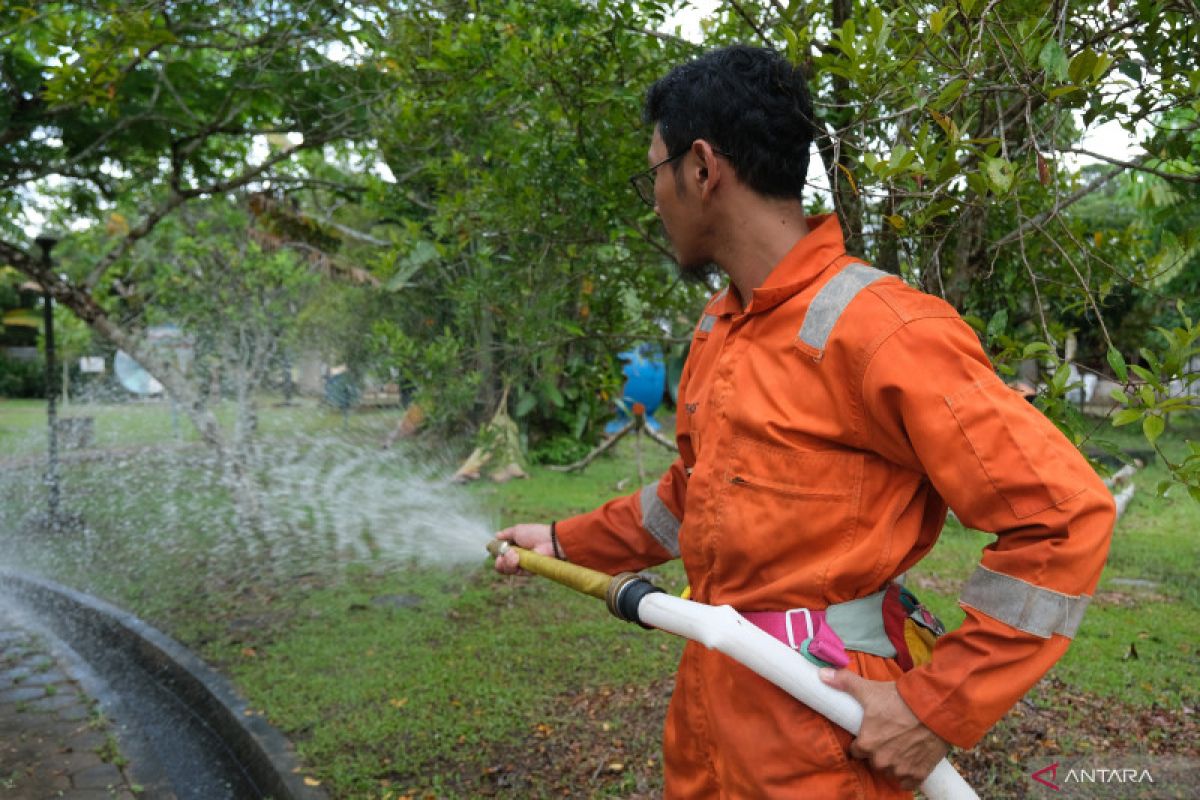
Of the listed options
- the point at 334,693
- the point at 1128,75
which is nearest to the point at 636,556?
the point at 1128,75

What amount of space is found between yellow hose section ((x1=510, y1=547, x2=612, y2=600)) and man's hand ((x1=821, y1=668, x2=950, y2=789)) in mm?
605

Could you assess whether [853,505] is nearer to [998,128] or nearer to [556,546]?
[556,546]

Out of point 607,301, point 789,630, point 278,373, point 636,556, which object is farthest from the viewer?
point 278,373

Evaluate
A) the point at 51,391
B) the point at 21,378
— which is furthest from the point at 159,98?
the point at 21,378

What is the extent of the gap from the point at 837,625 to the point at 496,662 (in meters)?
4.04

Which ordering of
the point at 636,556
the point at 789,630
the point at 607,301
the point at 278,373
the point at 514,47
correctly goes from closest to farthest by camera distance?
the point at 789,630 < the point at 636,556 < the point at 514,47 < the point at 607,301 < the point at 278,373

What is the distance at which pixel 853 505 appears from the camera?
5.83 ft

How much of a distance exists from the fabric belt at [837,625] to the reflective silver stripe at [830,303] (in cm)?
48

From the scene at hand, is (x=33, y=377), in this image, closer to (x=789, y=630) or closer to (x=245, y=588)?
(x=245, y=588)

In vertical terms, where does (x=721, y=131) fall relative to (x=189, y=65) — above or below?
below

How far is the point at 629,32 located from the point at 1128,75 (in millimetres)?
1911

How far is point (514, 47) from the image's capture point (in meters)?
3.67

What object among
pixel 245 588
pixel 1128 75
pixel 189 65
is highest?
pixel 189 65

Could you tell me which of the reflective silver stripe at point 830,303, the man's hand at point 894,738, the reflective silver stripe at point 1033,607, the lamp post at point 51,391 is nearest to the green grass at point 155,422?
the lamp post at point 51,391
